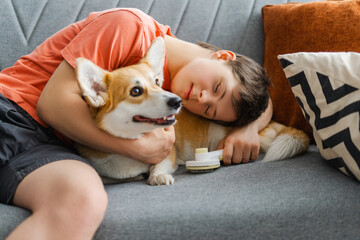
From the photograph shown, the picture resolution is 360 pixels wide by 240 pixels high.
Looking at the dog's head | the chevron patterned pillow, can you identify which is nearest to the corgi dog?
the dog's head

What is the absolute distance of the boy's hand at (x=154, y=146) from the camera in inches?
45.3

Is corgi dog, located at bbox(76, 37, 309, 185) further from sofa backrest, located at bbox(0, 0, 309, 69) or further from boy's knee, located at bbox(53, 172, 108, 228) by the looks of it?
sofa backrest, located at bbox(0, 0, 309, 69)

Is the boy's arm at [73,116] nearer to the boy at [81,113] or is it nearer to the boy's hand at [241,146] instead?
the boy at [81,113]

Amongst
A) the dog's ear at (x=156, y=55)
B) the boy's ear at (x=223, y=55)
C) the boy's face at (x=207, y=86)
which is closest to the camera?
the dog's ear at (x=156, y=55)

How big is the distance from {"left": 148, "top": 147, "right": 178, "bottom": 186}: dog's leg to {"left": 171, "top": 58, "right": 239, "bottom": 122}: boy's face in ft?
0.76

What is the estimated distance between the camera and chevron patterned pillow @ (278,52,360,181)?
0.97 meters

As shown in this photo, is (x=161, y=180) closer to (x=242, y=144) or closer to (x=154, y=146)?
(x=154, y=146)

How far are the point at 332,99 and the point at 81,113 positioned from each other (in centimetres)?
79

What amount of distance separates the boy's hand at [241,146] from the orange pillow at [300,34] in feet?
0.82

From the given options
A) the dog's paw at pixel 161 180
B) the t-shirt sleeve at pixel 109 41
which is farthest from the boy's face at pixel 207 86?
the dog's paw at pixel 161 180

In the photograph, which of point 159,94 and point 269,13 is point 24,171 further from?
point 269,13

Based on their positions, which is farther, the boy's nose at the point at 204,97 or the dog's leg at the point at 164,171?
the boy's nose at the point at 204,97

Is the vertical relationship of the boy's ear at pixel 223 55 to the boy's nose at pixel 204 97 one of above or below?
above

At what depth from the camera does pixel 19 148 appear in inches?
41.7
